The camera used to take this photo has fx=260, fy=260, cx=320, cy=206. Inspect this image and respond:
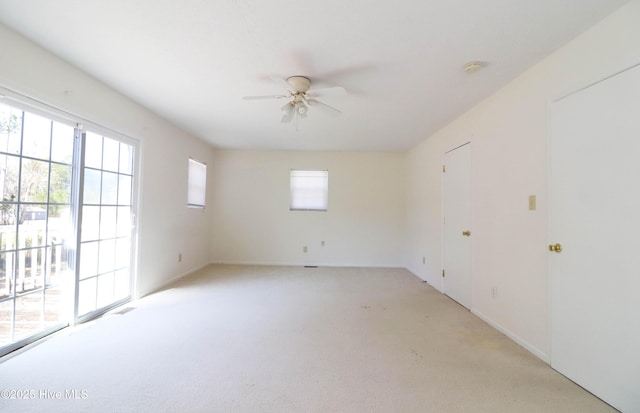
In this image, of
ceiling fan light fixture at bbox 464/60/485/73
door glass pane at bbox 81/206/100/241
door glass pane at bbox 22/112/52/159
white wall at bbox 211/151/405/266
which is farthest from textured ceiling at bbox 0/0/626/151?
white wall at bbox 211/151/405/266

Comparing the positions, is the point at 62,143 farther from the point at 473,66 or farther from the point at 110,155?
the point at 473,66

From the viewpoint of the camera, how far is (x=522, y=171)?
2.36 metres

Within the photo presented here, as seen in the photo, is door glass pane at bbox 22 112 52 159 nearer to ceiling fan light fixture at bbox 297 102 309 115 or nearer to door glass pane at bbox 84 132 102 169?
door glass pane at bbox 84 132 102 169

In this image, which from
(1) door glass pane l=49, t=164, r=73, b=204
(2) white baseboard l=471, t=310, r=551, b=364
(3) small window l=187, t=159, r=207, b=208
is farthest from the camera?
(3) small window l=187, t=159, r=207, b=208

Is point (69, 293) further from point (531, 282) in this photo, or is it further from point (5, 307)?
point (531, 282)

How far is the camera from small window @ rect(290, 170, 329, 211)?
5727 millimetres

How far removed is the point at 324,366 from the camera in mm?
1970

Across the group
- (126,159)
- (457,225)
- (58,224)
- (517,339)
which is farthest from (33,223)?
(457,225)

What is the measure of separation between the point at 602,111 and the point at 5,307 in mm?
4509

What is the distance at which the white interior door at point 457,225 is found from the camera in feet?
10.7

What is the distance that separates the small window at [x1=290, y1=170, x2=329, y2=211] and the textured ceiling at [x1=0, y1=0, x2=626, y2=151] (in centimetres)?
258

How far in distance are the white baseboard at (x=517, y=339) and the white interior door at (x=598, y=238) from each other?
9cm

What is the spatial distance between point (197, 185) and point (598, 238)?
5.41 m

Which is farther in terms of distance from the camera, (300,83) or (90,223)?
(90,223)
